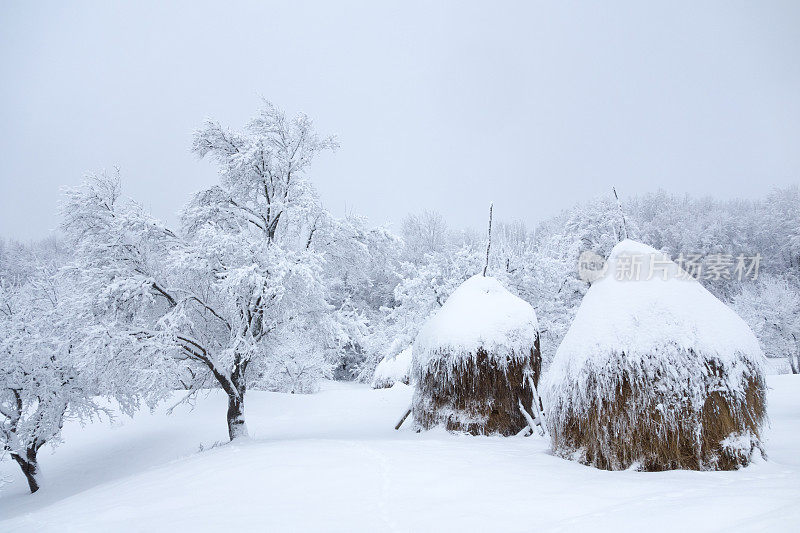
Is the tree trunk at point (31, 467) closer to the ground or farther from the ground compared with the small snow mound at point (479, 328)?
closer to the ground

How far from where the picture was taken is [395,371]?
80.1 ft

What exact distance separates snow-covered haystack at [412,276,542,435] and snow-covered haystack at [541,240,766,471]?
7.91 ft

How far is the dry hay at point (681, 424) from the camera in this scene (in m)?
4.80

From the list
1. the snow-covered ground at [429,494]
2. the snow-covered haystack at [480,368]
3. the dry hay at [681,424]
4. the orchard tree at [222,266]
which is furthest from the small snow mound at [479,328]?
the dry hay at [681,424]

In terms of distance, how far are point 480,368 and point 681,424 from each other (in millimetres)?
3698

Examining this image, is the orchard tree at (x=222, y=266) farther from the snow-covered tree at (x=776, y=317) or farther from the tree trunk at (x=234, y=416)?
the snow-covered tree at (x=776, y=317)

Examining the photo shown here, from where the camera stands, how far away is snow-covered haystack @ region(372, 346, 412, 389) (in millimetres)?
23859

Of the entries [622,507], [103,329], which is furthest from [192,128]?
[622,507]

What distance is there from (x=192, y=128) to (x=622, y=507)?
10672 mm

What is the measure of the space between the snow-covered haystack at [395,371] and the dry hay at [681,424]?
18646 millimetres

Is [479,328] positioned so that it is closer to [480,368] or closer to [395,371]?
[480,368]

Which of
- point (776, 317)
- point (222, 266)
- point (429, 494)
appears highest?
point (222, 266)

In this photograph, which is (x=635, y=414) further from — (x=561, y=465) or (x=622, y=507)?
(x=622, y=507)

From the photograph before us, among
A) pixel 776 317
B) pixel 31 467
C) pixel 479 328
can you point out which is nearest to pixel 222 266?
pixel 479 328
